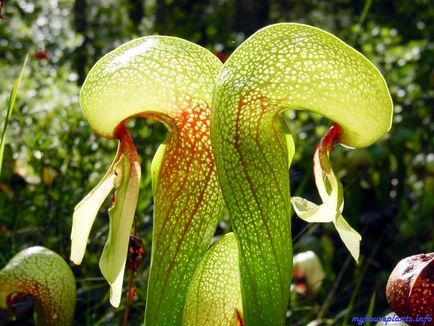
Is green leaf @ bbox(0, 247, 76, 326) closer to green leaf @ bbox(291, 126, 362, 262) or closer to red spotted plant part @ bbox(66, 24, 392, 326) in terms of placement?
red spotted plant part @ bbox(66, 24, 392, 326)

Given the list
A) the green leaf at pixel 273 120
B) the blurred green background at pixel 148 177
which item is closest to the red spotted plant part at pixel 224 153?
the green leaf at pixel 273 120

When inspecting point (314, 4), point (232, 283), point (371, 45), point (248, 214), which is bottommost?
point (314, 4)

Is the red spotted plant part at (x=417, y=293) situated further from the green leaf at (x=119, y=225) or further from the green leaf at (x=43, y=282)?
the green leaf at (x=43, y=282)

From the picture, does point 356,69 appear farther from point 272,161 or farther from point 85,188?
point 85,188

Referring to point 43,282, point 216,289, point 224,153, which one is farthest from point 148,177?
point 224,153

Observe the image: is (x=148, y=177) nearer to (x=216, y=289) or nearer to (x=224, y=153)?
(x=216, y=289)

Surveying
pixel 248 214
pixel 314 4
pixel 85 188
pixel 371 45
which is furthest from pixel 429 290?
pixel 314 4
